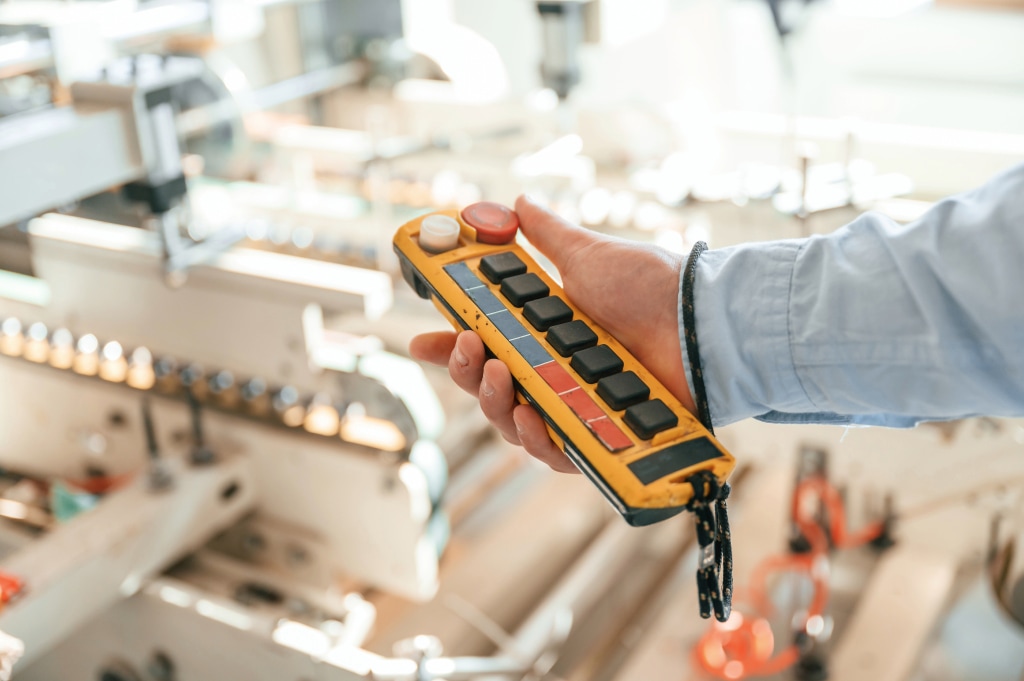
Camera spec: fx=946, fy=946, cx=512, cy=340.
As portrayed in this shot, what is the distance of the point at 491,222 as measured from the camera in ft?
2.54

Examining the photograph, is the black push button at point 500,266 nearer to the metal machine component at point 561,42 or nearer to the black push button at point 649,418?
the black push button at point 649,418

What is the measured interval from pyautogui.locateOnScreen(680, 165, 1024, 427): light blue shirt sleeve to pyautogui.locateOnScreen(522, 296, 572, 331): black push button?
0.09 metres

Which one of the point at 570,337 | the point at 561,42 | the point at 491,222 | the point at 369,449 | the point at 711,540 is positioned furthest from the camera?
the point at 561,42

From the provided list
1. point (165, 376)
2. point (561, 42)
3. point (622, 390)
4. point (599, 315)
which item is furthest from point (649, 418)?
point (561, 42)

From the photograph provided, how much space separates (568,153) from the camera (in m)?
1.70

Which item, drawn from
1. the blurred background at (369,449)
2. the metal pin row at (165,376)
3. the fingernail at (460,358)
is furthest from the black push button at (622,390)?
the metal pin row at (165,376)

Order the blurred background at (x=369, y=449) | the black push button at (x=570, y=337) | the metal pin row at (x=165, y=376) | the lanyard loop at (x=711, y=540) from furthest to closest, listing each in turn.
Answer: the metal pin row at (x=165, y=376), the blurred background at (x=369, y=449), the black push button at (x=570, y=337), the lanyard loop at (x=711, y=540)

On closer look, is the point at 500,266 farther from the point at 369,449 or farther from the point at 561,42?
the point at 561,42

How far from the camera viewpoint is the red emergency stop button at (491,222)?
769 millimetres

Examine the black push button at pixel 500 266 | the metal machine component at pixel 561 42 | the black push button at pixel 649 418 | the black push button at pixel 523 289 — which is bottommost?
the black push button at pixel 649 418

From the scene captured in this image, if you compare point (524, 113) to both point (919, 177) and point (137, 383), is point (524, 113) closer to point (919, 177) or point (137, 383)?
point (919, 177)

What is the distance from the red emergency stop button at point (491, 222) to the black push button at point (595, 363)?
15 centimetres

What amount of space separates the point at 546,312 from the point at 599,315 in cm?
7

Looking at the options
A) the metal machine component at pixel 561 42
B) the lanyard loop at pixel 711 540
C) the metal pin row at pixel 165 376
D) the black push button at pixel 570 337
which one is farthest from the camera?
the metal machine component at pixel 561 42
